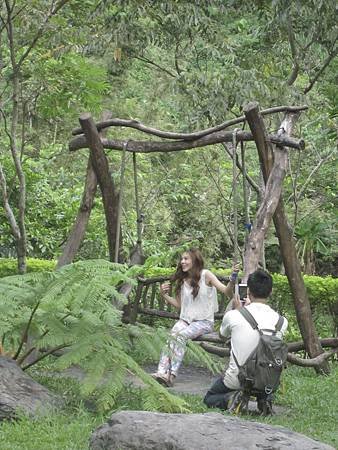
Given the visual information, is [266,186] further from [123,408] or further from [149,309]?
[123,408]

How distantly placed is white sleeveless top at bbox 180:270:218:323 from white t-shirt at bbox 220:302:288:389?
1.96 meters

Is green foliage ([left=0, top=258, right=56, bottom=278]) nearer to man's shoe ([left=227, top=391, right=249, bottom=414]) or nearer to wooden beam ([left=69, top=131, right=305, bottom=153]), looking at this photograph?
wooden beam ([left=69, top=131, right=305, bottom=153])

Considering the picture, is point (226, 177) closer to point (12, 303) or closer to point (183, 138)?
point (183, 138)

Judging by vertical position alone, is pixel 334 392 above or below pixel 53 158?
below

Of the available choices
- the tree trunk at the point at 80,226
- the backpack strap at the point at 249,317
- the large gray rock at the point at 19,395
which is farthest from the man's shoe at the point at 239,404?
the tree trunk at the point at 80,226

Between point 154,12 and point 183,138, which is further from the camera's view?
point 154,12

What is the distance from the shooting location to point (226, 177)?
61.0ft

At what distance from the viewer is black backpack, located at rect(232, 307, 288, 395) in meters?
7.08

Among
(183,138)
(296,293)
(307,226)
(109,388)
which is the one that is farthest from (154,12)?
(307,226)

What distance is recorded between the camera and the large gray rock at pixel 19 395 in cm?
641

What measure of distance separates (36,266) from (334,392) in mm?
6460

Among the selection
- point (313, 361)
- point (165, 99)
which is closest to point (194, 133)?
point (313, 361)

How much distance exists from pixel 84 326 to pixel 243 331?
1253mm

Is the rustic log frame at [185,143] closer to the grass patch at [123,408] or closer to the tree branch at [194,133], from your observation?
the tree branch at [194,133]
